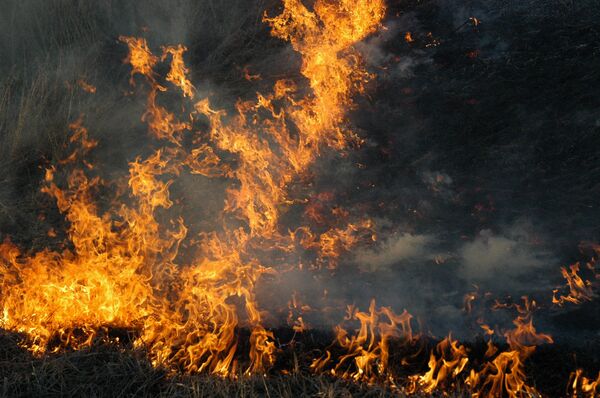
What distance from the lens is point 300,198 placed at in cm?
497

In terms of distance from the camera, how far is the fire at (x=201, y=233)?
3576mm

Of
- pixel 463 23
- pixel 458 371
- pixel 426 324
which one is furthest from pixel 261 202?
pixel 463 23

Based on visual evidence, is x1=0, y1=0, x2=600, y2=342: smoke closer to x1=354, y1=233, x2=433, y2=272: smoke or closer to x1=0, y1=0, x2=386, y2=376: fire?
x1=354, y1=233, x2=433, y2=272: smoke

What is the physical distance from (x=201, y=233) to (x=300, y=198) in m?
1.01

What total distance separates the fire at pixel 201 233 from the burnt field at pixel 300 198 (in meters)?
0.02

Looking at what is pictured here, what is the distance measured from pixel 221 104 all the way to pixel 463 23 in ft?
10.2

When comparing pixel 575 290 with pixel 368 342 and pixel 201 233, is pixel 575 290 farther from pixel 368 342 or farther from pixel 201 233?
pixel 201 233

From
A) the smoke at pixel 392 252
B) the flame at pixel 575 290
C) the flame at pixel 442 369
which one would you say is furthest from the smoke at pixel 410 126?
A: the flame at pixel 442 369

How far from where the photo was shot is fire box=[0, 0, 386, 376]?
358cm

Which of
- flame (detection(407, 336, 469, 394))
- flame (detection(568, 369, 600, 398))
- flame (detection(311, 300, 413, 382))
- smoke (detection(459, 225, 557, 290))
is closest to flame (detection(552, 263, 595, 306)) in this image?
smoke (detection(459, 225, 557, 290))

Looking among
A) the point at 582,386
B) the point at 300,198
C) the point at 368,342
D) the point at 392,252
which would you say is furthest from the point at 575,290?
the point at 300,198

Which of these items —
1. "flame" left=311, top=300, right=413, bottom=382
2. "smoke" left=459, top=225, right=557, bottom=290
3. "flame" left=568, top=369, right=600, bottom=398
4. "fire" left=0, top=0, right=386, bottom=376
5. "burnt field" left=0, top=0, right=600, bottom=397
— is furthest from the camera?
"smoke" left=459, top=225, right=557, bottom=290

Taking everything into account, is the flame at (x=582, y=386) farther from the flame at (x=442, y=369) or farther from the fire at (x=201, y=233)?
the fire at (x=201, y=233)

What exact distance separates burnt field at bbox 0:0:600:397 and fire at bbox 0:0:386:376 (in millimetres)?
23
